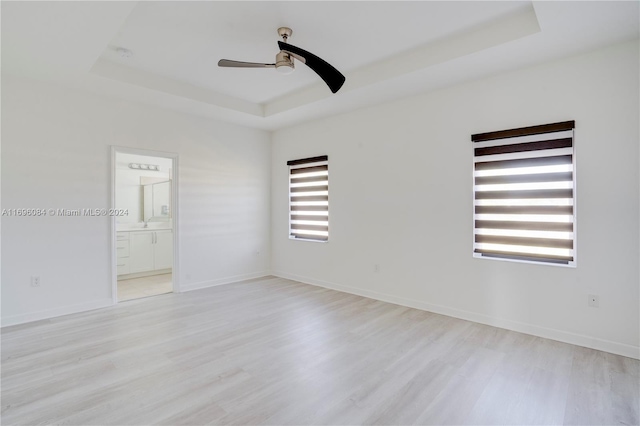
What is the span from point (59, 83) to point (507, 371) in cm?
553

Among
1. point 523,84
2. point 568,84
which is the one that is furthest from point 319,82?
point 568,84

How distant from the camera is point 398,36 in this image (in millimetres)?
3176

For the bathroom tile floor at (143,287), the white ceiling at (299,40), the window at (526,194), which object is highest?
the white ceiling at (299,40)

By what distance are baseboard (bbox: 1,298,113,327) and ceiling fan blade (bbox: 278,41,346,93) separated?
3.93m

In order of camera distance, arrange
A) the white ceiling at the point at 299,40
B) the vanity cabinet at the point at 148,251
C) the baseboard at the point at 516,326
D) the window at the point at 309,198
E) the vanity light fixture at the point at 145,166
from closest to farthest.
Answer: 1. the white ceiling at the point at 299,40
2. the baseboard at the point at 516,326
3. the window at the point at 309,198
4. the vanity cabinet at the point at 148,251
5. the vanity light fixture at the point at 145,166

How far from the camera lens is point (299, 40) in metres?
3.24

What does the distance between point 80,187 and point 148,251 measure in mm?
2332

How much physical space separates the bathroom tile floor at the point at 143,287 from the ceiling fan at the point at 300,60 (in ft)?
12.1

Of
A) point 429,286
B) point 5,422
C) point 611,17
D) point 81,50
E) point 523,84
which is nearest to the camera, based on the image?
point 5,422

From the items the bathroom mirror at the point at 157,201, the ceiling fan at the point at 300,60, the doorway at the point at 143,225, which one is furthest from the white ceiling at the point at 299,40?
the bathroom mirror at the point at 157,201

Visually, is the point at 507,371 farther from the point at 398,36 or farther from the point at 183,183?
the point at 183,183

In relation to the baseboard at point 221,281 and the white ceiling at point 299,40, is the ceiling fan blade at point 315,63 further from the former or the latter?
the baseboard at point 221,281

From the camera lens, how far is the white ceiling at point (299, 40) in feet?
8.55

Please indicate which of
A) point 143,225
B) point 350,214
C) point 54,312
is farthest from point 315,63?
point 143,225
